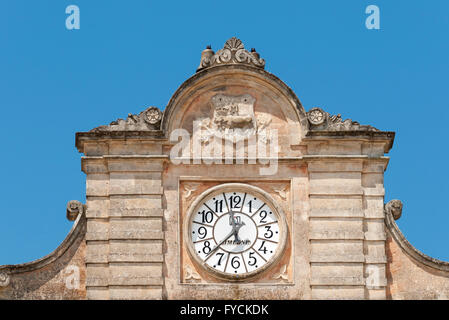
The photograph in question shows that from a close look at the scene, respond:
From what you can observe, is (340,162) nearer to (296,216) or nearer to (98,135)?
(296,216)

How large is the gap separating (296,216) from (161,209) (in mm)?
2338

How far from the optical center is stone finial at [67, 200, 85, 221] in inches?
1036

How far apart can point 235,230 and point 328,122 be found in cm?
252

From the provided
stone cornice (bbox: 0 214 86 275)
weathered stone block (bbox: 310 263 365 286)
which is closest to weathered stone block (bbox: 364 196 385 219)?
weathered stone block (bbox: 310 263 365 286)

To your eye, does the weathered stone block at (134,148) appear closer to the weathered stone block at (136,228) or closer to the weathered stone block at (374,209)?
the weathered stone block at (136,228)

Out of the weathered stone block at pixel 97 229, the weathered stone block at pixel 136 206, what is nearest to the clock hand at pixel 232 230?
the weathered stone block at pixel 136 206

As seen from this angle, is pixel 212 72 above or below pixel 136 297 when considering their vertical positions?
above

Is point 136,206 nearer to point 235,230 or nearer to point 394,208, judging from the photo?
point 235,230

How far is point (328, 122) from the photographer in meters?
26.5

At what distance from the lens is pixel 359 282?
25.7 metres

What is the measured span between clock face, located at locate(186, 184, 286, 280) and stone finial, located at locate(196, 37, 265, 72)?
2.21 m

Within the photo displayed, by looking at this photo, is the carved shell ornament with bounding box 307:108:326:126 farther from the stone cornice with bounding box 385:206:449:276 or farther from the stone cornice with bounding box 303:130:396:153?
the stone cornice with bounding box 385:206:449:276
